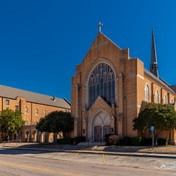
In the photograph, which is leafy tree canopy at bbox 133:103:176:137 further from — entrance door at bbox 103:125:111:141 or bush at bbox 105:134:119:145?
entrance door at bbox 103:125:111:141

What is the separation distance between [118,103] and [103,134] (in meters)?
5.73

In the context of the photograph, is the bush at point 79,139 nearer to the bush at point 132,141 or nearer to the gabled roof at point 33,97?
the bush at point 132,141

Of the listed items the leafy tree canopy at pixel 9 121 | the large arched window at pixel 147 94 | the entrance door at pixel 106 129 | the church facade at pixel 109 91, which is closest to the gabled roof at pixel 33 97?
the leafy tree canopy at pixel 9 121

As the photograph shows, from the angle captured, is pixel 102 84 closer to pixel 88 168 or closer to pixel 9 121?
pixel 9 121

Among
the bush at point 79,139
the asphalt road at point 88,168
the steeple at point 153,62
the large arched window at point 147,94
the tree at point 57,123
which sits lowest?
the bush at point 79,139

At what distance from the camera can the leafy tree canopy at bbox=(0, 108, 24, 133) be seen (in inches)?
2237

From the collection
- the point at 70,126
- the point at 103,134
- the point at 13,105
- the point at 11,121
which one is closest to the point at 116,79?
the point at 103,134

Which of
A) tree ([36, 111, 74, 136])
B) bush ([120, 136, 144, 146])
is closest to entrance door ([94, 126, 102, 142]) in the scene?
tree ([36, 111, 74, 136])

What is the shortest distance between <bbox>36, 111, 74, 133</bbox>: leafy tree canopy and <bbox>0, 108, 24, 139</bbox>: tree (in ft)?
52.1

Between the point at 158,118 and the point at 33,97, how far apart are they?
49070 millimetres

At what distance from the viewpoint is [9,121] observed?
56781 millimetres

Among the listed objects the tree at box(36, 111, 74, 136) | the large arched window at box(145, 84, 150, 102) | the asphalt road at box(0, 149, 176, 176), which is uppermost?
the large arched window at box(145, 84, 150, 102)

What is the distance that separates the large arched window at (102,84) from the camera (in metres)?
40.2

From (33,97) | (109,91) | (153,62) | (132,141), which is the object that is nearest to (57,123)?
(109,91)
